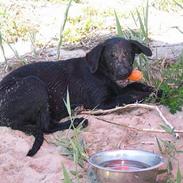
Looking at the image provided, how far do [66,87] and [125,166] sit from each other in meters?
1.63

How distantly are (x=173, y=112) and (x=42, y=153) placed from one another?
1194mm

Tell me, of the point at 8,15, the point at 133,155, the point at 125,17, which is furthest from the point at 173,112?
the point at 8,15

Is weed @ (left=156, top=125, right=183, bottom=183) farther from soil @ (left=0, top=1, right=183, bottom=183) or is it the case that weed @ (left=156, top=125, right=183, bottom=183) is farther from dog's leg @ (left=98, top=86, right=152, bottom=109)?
dog's leg @ (left=98, top=86, right=152, bottom=109)

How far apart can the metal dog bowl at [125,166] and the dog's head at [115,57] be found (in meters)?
1.30

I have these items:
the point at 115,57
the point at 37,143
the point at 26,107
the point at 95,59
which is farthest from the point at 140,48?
the point at 37,143

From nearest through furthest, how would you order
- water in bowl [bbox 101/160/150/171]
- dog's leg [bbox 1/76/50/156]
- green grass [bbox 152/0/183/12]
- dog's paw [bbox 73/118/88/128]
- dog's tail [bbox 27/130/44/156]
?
1. water in bowl [bbox 101/160/150/171]
2. dog's tail [bbox 27/130/44/156]
3. dog's paw [bbox 73/118/88/128]
4. dog's leg [bbox 1/76/50/156]
5. green grass [bbox 152/0/183/12]

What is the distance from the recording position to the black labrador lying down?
5.21 metres

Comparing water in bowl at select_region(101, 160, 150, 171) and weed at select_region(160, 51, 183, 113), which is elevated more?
water in bowl at select_region(101, 160, 150, 171)

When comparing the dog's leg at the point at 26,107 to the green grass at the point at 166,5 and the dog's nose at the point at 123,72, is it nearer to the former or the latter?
the dog's nose at the point at 123,72

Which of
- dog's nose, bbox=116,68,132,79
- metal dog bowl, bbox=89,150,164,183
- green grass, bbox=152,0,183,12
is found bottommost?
green grass, bbox=152,0,183,12

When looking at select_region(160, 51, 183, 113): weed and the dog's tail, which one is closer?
the dog's tail

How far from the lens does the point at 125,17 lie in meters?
8.45

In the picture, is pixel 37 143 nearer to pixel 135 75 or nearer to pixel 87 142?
pixel 87 142

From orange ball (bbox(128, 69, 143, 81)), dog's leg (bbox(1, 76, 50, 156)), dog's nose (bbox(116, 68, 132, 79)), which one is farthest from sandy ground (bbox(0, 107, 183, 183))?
orange ball (bbox(128, 69, 143, 81))
